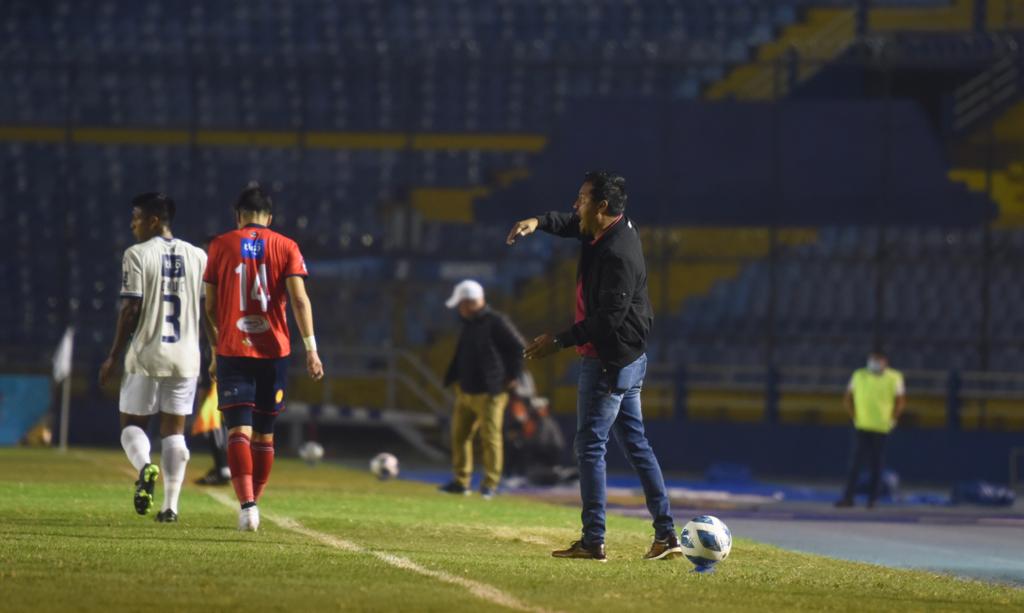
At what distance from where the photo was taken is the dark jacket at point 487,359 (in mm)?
18578

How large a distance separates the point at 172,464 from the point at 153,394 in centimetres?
47

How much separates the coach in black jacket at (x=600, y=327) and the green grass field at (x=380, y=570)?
1.64 feet

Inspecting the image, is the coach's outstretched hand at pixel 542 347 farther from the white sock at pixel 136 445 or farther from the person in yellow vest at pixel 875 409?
the person in yellow vest at pixel 875 409

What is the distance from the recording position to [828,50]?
108 ft

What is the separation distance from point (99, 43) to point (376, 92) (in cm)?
553

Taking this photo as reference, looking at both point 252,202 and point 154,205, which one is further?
point 154,205

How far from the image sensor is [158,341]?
12.1 m

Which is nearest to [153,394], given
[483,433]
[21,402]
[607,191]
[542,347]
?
[542,347]

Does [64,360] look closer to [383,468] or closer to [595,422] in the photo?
[383,468]

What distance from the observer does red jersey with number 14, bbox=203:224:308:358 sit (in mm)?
11461

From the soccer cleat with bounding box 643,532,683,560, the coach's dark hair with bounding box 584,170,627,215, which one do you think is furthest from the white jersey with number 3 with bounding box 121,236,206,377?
the soccer cleat with bounding box 643,532,683,560

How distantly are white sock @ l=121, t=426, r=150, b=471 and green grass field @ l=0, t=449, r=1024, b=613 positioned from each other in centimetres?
41

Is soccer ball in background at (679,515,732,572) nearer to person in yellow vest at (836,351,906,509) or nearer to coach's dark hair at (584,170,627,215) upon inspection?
coach's dark hair at (584,170,627,215)

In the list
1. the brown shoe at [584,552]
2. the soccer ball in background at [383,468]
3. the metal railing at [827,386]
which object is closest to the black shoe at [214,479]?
the soccer ball in background at [383,468]
